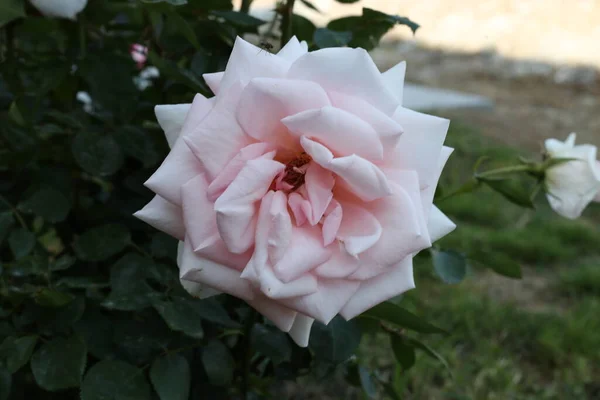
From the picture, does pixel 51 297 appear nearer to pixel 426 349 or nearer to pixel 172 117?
pixel 172 117

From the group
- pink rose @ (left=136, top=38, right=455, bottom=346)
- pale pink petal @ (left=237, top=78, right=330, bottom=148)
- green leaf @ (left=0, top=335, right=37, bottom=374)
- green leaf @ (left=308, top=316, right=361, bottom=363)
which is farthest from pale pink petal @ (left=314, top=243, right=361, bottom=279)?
green leaf @ (left=0, top=335, right=37, bottom=374)

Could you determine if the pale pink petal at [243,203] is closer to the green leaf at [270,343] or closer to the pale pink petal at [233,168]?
the pale pink petal at [233,168]

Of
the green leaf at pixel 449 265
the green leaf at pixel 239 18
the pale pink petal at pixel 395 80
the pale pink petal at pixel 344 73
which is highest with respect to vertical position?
the pale pink petal at pixel 344 73

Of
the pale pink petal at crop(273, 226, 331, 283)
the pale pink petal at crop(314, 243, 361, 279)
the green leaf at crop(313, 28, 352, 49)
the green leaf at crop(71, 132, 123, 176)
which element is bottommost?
the green leaf at crop(71, 132, 123, 176)

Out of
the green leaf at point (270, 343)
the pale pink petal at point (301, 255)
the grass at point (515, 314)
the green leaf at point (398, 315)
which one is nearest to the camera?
the pale pink petal at point (301, 255)

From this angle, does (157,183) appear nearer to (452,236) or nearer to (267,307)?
(267,307)

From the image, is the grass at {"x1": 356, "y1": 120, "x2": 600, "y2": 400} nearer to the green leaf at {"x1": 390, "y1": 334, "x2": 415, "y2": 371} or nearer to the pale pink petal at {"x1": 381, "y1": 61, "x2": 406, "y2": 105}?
the green leaf at {"x1": 390, "y1": 334, "x2": 415, "y2": 371}

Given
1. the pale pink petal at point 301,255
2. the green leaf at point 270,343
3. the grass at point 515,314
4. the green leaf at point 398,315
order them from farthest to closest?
the grass at point 515,314 < the green leaf at point 270,343 < the green leaf at point 398,315 < the pale pink petal at point 301,255

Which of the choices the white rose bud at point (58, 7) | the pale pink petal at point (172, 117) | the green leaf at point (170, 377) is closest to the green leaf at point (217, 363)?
the green leaf at point (170, 377)
